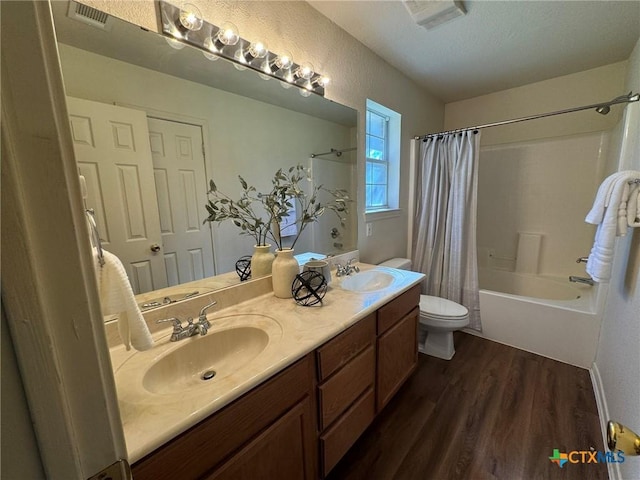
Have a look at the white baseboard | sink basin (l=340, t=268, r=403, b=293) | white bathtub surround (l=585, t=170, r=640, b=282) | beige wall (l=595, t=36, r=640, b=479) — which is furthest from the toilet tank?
the white baseboard

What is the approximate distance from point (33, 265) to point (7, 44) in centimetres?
21

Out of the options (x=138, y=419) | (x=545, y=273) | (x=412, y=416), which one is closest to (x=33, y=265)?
(x=138, y=419)

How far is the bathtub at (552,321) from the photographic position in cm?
194

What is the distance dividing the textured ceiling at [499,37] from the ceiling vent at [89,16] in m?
1.09

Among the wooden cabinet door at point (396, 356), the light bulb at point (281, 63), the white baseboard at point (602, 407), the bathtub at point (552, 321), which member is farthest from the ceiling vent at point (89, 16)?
the bathtub at point (552, 321)

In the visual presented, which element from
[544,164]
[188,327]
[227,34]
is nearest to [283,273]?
[188,327]

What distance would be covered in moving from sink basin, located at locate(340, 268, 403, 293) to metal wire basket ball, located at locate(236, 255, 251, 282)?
0.60m

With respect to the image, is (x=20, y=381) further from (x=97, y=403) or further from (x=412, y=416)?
(x=412, y=416)

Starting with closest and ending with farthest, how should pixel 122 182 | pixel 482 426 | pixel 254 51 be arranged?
1. pixel 122 182
2. pixel 254 51
3. pixel 482 426

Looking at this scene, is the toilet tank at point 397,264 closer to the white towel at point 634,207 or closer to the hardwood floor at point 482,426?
the hardwood floor at point 482,426

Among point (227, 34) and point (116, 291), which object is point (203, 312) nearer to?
point (116, 291)

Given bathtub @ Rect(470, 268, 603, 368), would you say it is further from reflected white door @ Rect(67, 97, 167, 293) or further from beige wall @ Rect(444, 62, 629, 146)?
reflected white door @ Rect(67, 97, 167, 293)

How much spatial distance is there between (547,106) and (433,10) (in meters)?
1.84

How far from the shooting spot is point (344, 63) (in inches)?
71.8
